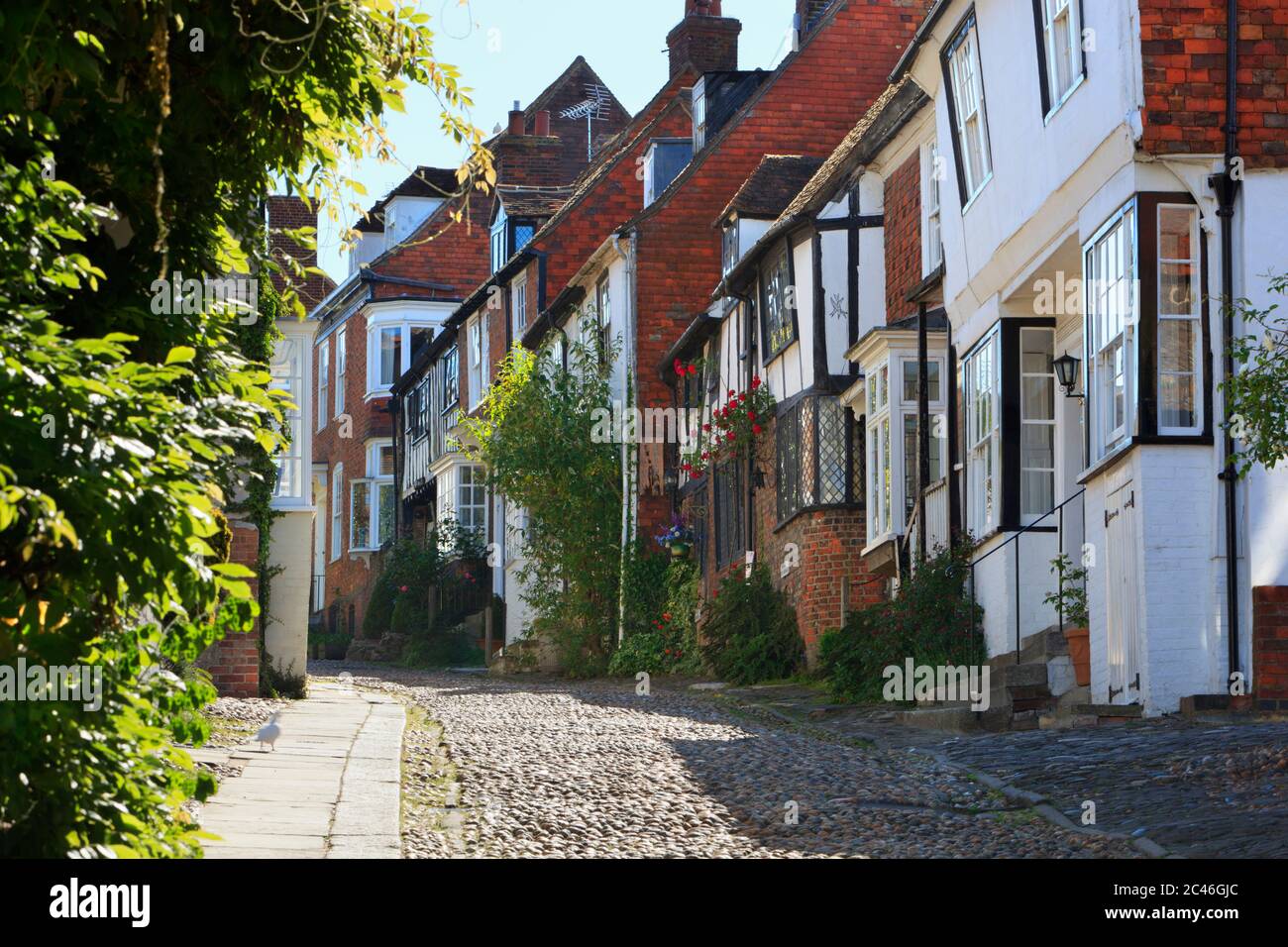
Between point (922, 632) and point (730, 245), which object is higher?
point (730, 245)

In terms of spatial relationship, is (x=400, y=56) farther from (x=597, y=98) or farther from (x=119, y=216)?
(x=597, y=98)

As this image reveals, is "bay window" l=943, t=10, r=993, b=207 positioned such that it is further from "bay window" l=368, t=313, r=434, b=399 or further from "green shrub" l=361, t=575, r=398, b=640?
"bay window" l=368, t=313, r=434, b=399

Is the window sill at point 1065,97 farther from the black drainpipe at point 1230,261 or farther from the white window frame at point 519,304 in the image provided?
the white window frame at point 519,304

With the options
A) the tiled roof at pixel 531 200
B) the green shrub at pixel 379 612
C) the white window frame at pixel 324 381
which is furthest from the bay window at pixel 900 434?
the white window frame at pixel 324 381

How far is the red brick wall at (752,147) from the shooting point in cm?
3173

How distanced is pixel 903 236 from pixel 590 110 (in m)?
27.2

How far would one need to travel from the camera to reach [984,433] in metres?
18.5

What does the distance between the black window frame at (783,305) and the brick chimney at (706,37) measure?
41.3 feet

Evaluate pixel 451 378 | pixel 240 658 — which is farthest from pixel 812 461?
pixel 451 378

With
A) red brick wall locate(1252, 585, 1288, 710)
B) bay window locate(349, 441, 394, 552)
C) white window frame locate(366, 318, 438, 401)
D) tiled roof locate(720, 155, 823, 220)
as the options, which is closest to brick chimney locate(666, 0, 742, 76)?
tiled roof locate(720, 155, 823, 220)

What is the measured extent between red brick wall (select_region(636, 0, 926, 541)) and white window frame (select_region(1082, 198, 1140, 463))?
16.6 metres

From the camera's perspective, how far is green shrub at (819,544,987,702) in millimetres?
18250

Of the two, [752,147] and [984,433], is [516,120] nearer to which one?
[752,147]
